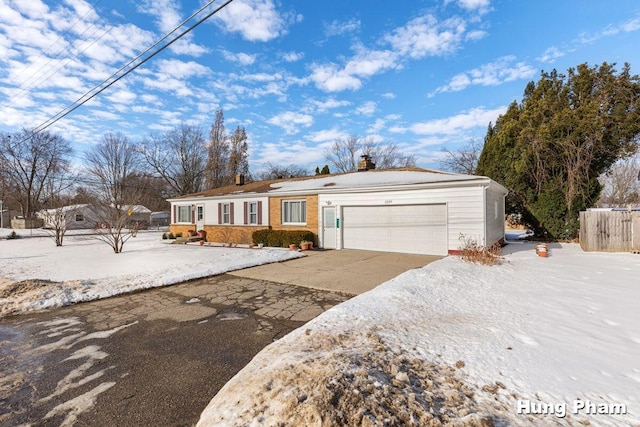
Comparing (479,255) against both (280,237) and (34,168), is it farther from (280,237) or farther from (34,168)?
(34,168)

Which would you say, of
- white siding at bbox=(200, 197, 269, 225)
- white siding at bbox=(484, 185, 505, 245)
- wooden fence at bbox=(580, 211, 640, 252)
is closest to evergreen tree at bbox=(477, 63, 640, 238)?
white siding at bbox=(484, 185, 505, 245)

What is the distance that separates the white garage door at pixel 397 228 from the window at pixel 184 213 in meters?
11.9

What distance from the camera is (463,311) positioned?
180 inches

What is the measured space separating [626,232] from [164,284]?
15734mm

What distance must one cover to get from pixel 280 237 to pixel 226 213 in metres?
5.06

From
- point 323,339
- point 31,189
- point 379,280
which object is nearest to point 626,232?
point 379,280

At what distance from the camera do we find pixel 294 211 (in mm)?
14891

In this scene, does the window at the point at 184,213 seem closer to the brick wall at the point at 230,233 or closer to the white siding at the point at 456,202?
the brick wall at the point at 230,233

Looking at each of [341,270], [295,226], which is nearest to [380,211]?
[295,226]

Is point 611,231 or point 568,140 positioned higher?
point 568,140

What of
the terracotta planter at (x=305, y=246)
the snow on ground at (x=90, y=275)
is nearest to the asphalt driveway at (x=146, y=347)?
the snow on ground at (x=90, y=275)

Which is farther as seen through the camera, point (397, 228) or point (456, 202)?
point (397, 228)

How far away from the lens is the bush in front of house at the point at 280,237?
44.7ft

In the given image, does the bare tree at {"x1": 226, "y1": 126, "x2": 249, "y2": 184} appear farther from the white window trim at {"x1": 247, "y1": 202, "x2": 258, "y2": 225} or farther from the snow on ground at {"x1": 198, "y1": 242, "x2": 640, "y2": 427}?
the snow on ground at {"x1": 198, "y1": 242, "x2": 640, "y2": 427}
